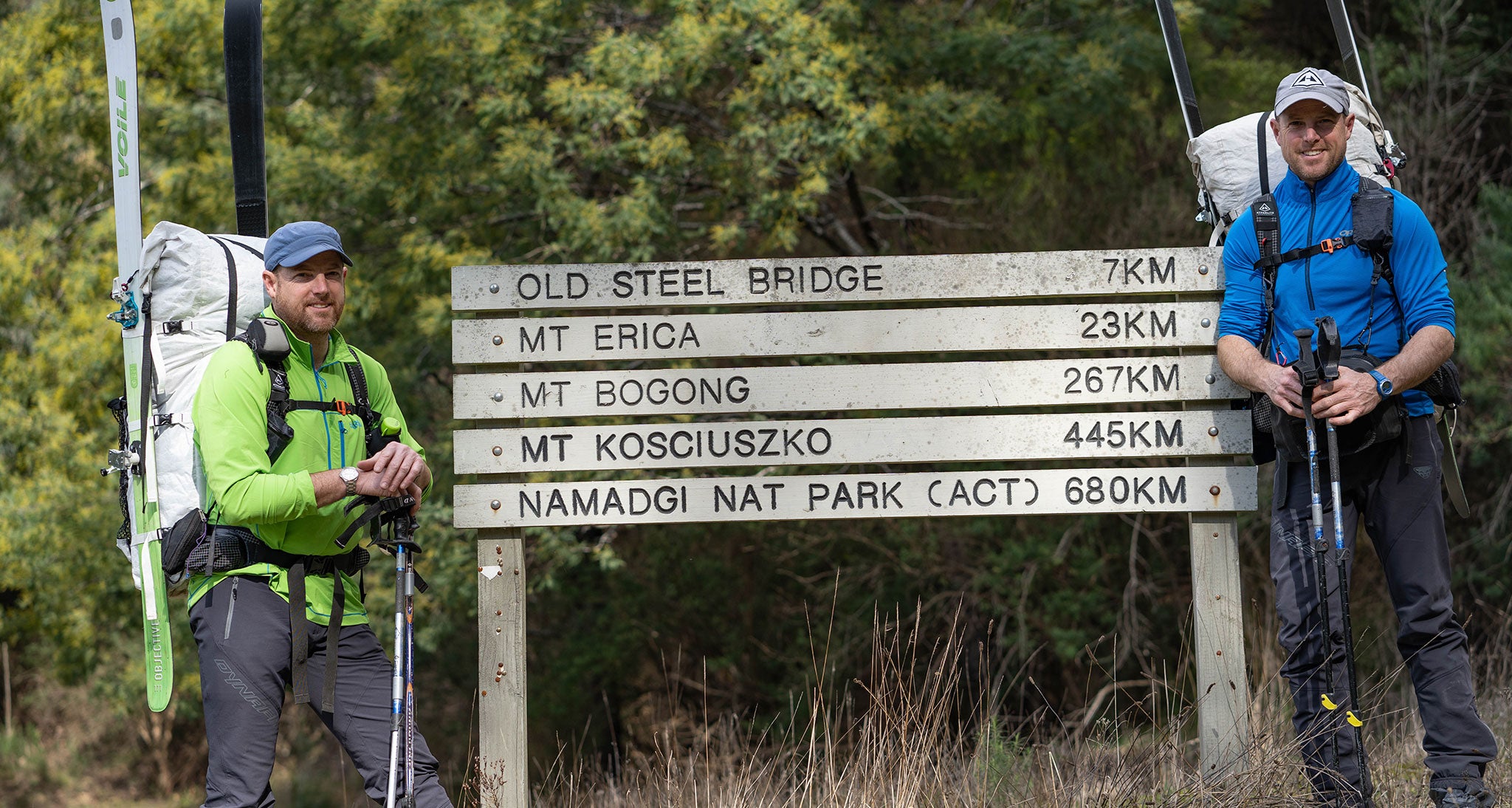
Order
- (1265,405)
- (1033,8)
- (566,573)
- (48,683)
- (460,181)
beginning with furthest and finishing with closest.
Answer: (48,683) → (566,573) → (1033,8) → (460,181) → (1265,405)

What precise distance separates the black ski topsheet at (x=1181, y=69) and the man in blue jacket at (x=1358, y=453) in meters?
0.85

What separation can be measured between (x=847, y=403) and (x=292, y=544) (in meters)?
1.78

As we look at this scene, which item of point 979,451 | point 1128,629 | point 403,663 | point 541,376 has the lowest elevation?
point 1128,629

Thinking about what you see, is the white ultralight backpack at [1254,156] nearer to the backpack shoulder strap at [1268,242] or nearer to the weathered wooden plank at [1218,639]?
the backpack shoulder strap at [1268,242]

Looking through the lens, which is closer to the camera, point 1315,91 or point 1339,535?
point 1339,535

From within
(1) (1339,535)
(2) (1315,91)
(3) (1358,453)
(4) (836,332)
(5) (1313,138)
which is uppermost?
(2) (1315,91)

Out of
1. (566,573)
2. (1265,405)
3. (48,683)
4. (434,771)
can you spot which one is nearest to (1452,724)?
(1265,405)

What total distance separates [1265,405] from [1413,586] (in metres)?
0.61

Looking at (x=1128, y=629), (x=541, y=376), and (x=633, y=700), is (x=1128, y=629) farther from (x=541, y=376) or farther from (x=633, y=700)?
(x=541, y=376)

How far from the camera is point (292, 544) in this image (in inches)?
118

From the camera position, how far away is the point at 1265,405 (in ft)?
11.9

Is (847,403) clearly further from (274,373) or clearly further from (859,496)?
(274,373)

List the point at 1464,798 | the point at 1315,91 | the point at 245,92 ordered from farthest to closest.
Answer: the point at 245,92
the point at 1315,91
the point at 1464,798

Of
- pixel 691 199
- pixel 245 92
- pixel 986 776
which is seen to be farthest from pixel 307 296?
pixel 691 199
